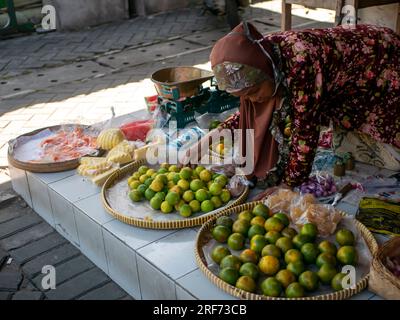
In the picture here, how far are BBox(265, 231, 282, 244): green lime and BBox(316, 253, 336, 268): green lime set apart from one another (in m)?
0.25

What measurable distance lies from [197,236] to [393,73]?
1.52m

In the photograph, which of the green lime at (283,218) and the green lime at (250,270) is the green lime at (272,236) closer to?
the green lime at (283,218)

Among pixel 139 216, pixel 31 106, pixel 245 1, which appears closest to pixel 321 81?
pixel 139 216

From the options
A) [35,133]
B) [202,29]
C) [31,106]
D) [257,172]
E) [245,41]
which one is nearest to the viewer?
[245,41]

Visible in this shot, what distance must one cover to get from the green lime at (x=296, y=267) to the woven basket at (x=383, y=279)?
32 centimetres

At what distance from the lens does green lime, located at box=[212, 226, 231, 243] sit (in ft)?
9.23

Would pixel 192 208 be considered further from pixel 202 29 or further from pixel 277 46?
pixel 202 29

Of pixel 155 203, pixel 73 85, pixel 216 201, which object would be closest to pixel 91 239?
pixel 155 203

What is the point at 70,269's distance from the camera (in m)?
3.25

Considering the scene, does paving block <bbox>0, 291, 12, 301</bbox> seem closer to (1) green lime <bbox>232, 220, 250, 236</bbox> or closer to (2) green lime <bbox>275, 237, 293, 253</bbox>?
(1) green lime <bbox>232, 220, 250, 236</bbox>

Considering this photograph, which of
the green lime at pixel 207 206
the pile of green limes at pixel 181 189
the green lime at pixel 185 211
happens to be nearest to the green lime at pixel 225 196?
the pile of green limes at pixel 181 189

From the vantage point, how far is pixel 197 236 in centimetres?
282

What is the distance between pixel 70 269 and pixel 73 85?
3.86m

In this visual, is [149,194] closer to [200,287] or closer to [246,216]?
[246,216]
